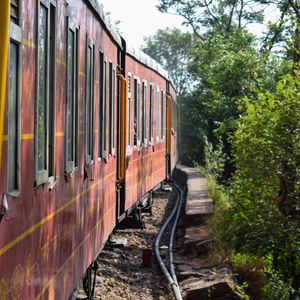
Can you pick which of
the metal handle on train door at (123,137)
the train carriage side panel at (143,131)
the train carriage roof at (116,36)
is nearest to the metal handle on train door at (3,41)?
the train carriage roof at (116,36)

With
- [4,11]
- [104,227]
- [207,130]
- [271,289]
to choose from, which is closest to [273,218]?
[271,289]

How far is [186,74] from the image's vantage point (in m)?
68.4

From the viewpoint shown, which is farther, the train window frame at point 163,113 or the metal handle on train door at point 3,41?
the train window frame at point 163,113

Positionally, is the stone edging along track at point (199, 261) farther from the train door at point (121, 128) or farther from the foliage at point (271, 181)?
the train door at point (121, 128)

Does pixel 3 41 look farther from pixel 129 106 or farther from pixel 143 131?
pixel 143 131

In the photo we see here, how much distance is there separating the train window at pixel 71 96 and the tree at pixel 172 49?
209 ft

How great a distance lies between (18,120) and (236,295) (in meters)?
5.12

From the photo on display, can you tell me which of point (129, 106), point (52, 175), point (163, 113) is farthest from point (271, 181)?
point (52, 175)

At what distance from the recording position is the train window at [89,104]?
5613 millimetres

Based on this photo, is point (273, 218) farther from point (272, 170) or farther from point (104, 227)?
point (104, 227)

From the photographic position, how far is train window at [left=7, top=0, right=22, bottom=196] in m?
2.96

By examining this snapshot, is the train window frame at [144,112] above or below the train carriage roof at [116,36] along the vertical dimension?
below

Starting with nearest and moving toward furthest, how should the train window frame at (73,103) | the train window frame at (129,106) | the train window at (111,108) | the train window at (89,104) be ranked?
the train window frame at (73,103), the train window at (89,104), the train window at (111,108), the train window frame at (129,106)

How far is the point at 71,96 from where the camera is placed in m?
4.81
